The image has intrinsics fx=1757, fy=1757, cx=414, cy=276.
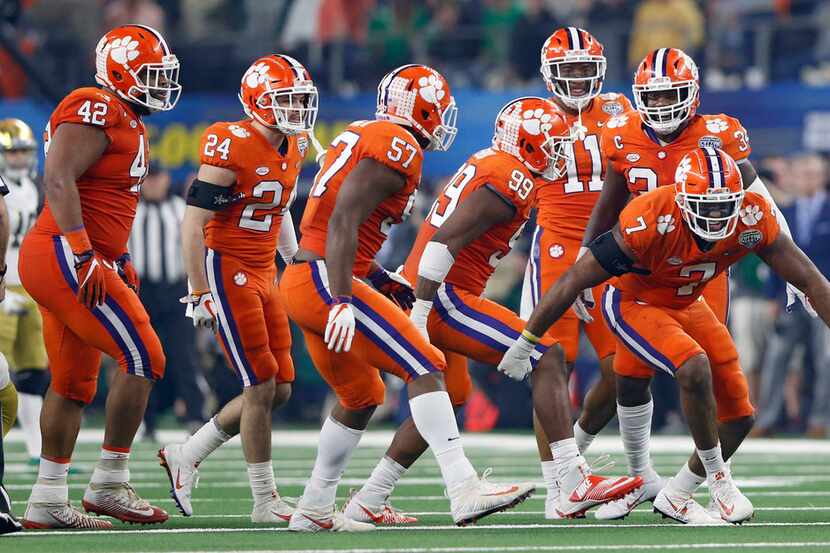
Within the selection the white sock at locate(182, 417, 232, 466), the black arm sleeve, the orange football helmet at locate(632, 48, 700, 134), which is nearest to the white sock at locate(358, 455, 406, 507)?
the white sock at locate(182, 417, 232, 466)

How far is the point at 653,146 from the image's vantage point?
7711 mm

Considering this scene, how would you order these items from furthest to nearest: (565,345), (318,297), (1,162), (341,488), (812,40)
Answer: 1. (812,40)
2. (1,162)
3. (341,488)
4. (565,345)
5. (318,297)

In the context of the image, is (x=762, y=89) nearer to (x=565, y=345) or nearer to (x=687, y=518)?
(x=565, y=345)

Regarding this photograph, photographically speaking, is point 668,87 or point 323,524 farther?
point 668,87

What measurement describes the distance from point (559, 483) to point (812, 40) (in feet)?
27.2

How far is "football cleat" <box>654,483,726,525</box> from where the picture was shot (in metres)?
6.93

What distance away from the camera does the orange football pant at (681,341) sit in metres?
6.96

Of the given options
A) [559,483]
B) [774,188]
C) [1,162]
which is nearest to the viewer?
[559,483]

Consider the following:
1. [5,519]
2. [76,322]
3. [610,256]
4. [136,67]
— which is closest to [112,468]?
[76,322]

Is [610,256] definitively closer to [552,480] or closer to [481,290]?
[481,290]

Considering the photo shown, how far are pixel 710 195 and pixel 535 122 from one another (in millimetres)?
893

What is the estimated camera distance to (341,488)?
8.88 m

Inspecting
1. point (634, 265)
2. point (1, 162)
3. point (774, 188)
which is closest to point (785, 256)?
point (634, 265)

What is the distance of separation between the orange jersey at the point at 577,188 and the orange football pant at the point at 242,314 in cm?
147
